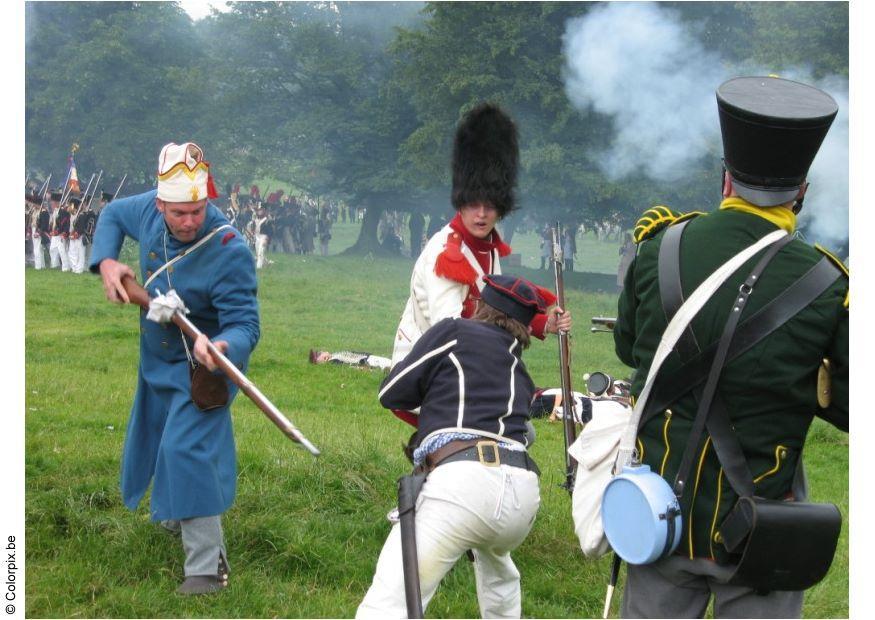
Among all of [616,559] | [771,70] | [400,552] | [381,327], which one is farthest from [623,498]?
[771,70]

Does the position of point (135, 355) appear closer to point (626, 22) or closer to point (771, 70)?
point (771, 70)

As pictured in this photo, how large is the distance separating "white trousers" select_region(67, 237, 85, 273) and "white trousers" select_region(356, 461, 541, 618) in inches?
983

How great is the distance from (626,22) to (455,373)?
25209 mm

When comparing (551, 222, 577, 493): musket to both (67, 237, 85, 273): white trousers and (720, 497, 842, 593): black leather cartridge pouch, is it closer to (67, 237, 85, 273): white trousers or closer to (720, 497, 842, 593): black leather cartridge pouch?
(720, 497, 842, 593): black leather cartridge pouch

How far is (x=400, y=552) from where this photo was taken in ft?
14.1

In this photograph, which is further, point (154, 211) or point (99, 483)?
point (99, 483)

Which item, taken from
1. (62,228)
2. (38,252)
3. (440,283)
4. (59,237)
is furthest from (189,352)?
(38,252)

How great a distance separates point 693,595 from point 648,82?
80.9 feet

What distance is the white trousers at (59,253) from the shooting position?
28.6m

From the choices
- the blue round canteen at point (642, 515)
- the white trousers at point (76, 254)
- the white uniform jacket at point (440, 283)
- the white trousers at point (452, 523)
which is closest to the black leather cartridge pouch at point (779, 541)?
the blue round canteen at point (642, 515)

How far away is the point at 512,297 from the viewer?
464cm

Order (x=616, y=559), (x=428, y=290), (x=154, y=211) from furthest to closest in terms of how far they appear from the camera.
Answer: (x=154, y=211) → (x=428, y=290) → (x=616, y=559)

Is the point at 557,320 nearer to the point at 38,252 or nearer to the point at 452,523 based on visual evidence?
the point at 452,523

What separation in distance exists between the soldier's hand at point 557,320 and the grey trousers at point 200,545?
1.91 meters
